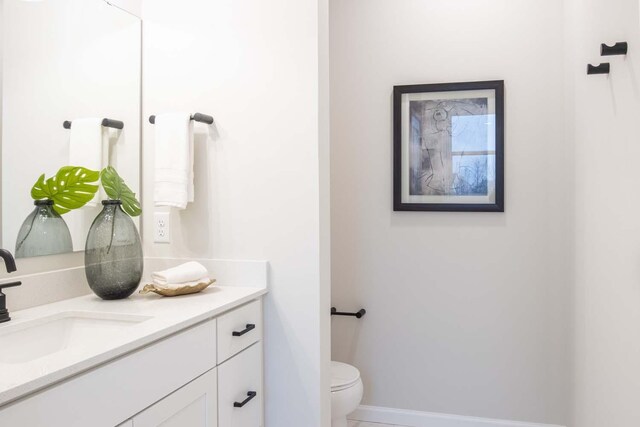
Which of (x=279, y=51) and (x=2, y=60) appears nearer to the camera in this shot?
(x=2, y=60)

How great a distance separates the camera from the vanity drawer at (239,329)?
1.43 metres

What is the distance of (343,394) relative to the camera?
2109 mm

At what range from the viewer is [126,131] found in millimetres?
1845

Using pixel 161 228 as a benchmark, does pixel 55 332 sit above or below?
below

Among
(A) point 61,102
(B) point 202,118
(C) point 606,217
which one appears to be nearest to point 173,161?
(B) point 202,118

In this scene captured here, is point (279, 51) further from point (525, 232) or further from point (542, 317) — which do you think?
point (542, 317)

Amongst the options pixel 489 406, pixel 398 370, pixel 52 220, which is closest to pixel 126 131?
pixel 52 220

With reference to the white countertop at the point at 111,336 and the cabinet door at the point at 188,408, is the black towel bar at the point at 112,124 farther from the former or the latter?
the cabinet door at the point at 188,408

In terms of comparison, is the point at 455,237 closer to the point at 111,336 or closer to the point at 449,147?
the point at 449,147

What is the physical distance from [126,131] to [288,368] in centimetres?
110

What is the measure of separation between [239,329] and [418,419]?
1.52 meters

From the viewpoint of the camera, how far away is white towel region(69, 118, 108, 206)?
5.38ft

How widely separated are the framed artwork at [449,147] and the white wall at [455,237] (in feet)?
0.19

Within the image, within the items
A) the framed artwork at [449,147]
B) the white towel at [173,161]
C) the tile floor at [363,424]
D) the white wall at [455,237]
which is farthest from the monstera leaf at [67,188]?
the tile floor at [363,424]
